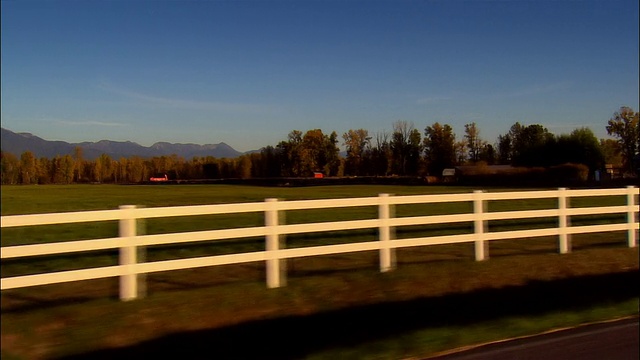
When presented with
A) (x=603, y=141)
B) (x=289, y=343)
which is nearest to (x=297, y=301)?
(x=289, y=343)

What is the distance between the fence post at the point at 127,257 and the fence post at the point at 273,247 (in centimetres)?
178

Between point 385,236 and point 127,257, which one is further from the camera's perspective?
point 385,236

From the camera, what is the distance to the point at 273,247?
25.3ft

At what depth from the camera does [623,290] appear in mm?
8211

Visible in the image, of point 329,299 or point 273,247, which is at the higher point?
point 273,247

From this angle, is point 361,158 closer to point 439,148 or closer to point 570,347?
point 439,148

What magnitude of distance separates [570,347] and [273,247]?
3.91 m

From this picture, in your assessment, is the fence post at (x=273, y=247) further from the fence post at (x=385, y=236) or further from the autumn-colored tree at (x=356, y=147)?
the autumn-colored tree at (x=356, y=147)

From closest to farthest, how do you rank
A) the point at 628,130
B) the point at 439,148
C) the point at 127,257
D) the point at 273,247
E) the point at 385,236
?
1. the point at 127,257
2. the point at 273,247
3. the point at 385,236
4. the point at 439,148
5. the point at 628,130

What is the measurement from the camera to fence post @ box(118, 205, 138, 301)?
22.2ft

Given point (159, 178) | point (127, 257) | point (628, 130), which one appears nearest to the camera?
point (127, 257)

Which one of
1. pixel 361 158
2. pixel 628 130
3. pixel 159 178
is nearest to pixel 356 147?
pixel 361 158

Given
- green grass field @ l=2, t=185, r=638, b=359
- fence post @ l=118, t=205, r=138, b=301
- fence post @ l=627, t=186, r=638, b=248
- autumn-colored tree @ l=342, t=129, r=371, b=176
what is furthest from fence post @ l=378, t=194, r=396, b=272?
autumn-colored tree @ l=342, t=129, r=371, b=176

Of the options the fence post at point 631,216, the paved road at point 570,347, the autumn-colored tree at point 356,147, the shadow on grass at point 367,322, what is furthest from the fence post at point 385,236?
the autumn-colored tree at point 356,147
